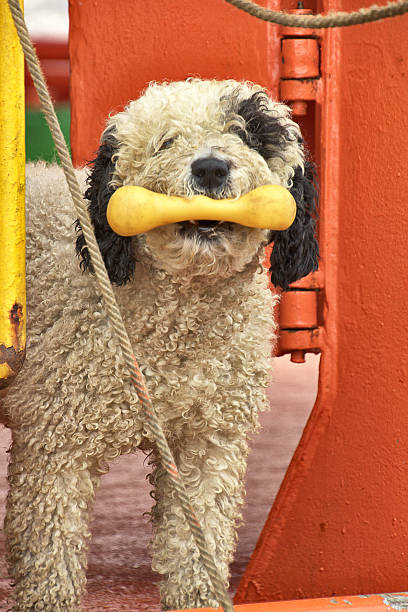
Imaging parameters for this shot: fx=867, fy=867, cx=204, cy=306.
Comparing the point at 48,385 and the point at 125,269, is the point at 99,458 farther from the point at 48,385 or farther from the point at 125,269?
the point at 125,269

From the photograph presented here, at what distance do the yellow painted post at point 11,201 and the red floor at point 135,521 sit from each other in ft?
3.57

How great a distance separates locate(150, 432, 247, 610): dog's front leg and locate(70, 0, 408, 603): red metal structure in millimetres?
326

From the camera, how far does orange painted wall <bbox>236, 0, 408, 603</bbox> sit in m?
2.46

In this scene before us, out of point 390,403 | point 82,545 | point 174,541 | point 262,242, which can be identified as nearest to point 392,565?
point 390,403

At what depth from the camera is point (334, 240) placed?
99.8 inches

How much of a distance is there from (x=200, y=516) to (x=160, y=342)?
514 mm

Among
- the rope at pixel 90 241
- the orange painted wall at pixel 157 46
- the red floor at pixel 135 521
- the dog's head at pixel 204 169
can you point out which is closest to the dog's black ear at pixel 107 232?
the dog's head at pixel 204 169

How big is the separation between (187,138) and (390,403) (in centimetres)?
108

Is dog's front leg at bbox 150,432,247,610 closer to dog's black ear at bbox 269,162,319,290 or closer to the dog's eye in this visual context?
dog's black ear at bbox 269,162,319,290

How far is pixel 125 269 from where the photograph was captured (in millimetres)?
1979

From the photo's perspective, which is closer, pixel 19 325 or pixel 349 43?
pixel 19 325

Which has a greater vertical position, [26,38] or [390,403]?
[26,38]

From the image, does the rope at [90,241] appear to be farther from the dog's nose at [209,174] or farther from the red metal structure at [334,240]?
the red metal structure at [334,240]

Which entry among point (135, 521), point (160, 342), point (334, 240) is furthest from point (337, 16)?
point (135, 521)
